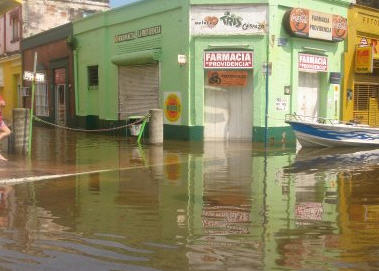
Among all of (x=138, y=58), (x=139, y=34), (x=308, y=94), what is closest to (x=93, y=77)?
(x=139, y=34)

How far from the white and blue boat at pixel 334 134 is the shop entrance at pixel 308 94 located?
9.63ft

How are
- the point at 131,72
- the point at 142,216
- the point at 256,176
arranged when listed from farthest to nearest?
the point at 131,72 < the point at 256,176 < the point at 142,216

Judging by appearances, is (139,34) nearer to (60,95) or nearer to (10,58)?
(60,95)

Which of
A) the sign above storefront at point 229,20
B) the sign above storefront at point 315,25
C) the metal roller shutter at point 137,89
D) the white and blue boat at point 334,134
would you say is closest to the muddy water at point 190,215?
the white and blue boat at point 334,134

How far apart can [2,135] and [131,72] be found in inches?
365

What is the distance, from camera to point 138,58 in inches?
752

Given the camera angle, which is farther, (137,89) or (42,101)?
(42,101)

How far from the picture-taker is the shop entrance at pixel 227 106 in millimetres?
17391

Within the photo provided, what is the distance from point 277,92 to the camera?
687 inches

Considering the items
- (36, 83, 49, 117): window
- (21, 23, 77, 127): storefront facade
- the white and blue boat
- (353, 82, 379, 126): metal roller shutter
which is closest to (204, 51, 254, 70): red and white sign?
the white and blue boat

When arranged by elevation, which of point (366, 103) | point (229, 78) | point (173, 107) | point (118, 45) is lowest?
point (173, 107)

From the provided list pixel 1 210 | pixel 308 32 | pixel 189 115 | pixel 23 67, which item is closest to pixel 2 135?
pixel 1 210

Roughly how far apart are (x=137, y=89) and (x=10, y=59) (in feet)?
53.0

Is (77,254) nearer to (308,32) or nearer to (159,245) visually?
(159,245)
